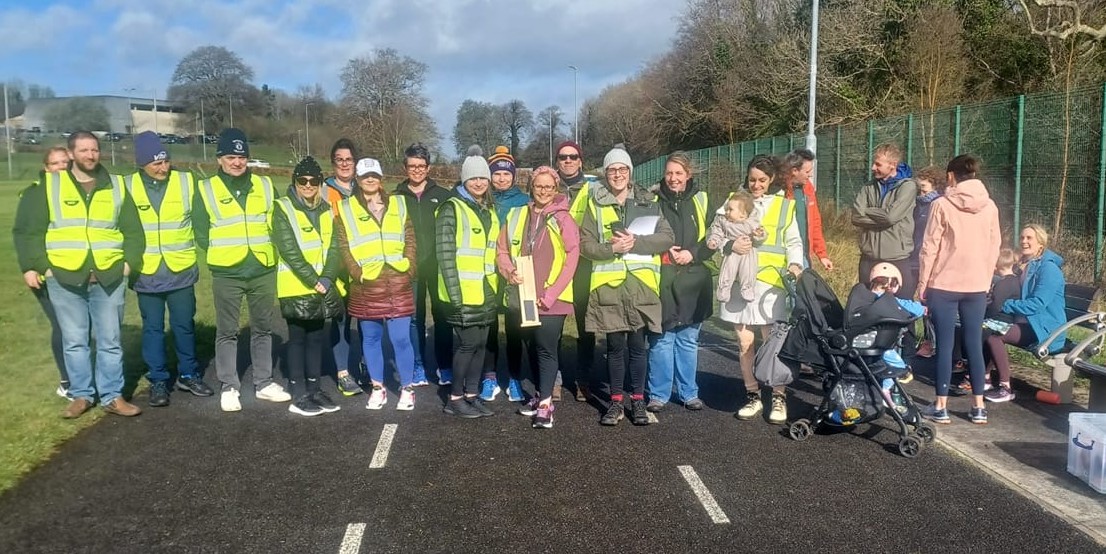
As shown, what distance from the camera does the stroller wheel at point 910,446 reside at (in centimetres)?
514

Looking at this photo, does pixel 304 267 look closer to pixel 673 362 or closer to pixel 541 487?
pixel 541 487

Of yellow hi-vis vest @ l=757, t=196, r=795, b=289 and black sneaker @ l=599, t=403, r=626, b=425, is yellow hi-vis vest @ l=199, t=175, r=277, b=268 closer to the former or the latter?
black sneaker @ l=599, t=403, r=626, b=425

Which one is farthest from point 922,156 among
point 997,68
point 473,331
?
point 473,331

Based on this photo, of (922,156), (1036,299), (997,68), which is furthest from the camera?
(997,68)

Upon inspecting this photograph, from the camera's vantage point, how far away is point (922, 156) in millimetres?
16375

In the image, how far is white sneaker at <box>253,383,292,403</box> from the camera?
21.4ft

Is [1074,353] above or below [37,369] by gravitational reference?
above

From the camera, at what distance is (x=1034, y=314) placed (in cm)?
645

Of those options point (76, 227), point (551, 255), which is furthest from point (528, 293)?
point (76, 227)

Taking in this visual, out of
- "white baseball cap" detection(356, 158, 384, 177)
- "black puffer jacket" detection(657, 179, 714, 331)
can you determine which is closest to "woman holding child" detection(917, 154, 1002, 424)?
"black puffer jacket" detection(657, 179, 714, 331)

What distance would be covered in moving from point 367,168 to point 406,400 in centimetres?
183

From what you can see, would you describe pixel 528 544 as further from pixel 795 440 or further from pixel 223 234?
pixel 223 234

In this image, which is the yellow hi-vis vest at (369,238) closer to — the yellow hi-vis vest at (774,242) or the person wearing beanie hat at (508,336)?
the person wearing beanie hat at (508,336)

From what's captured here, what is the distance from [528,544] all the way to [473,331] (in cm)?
226
